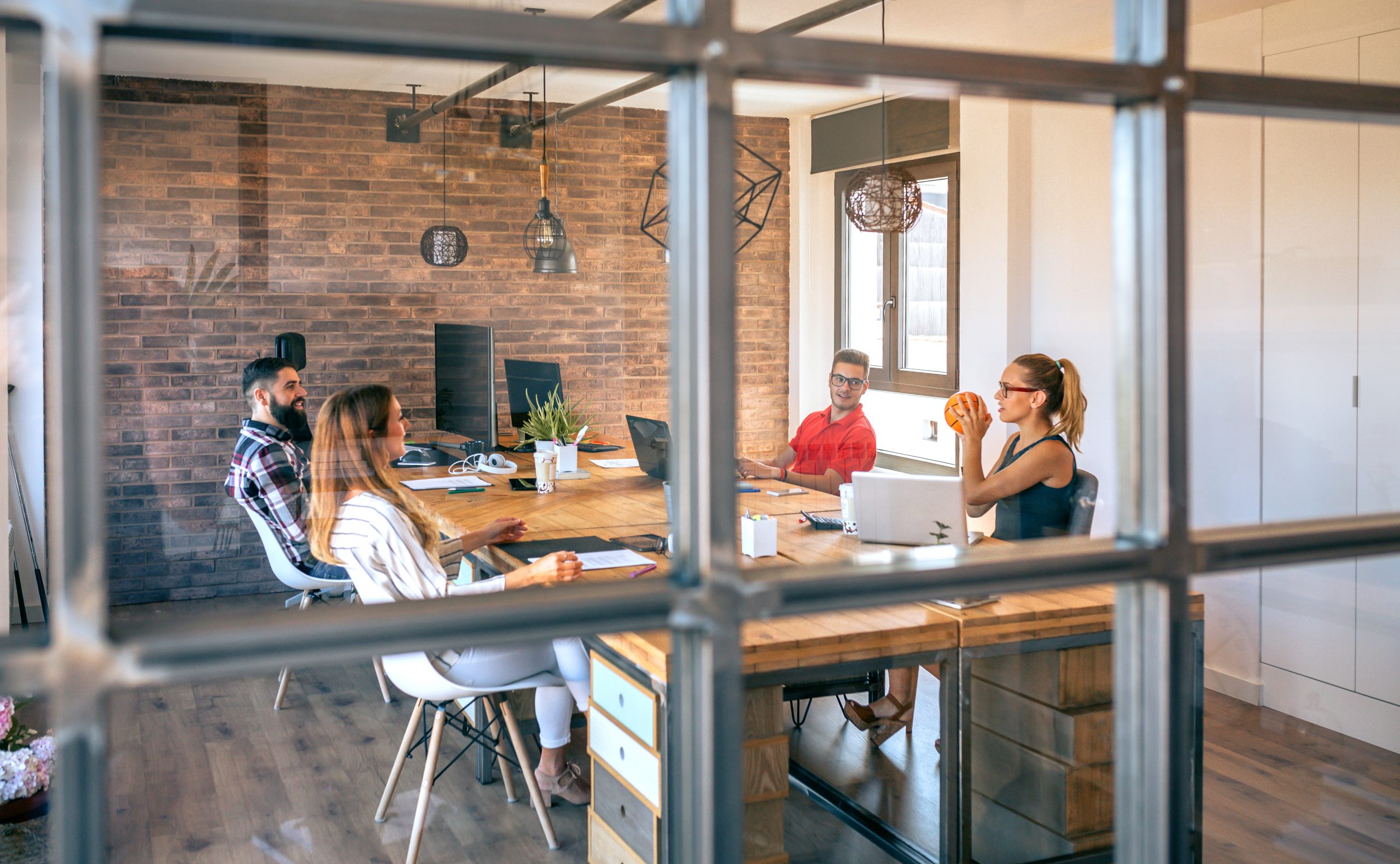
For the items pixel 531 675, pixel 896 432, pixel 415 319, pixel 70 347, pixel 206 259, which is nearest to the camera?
pixel 70 347

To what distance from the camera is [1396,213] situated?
159 cm

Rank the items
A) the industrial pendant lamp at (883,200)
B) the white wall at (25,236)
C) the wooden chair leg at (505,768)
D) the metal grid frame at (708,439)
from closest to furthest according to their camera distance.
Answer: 1. the metal grid frame at (708,439)
2. the white wall at (25,236)
3. the wooden chair leg at (505,768)
4. the industrial pendant lamp at (883,200)

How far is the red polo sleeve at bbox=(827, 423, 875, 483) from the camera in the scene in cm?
245

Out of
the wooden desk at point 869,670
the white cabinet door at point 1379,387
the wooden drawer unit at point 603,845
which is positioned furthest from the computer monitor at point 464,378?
the white cabinet door at point 1379,387

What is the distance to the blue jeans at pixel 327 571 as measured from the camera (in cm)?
168

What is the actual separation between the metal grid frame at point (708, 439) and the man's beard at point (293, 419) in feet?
4.64

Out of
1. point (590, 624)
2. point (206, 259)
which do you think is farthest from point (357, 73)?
point (590, 624)

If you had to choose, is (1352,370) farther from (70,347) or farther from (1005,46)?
(70,347)

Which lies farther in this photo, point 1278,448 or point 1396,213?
point 1396,213

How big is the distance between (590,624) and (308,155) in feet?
5.32

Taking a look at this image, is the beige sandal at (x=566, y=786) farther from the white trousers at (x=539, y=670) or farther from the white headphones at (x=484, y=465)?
the white headphones at (x=484, y=465)

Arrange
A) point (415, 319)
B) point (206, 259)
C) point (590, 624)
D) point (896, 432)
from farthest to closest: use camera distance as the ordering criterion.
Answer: point (896, 432)
point (415, 319)
point (206, 259)
point (590, 624)

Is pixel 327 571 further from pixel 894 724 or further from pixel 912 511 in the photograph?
pixel 912 511

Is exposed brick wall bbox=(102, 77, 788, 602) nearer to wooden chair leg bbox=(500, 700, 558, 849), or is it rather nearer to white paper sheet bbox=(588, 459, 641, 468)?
white paper sheet bbox=(588, 459, 641, 468)
